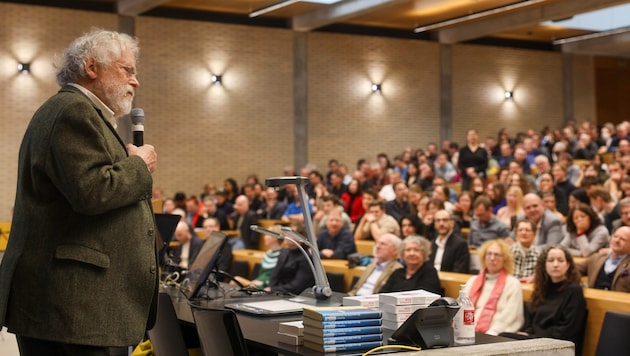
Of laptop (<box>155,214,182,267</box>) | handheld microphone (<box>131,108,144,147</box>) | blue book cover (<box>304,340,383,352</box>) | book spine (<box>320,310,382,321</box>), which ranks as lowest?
blue book cover (<box>304,340,383,352</box>)

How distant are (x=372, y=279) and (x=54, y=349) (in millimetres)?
4224

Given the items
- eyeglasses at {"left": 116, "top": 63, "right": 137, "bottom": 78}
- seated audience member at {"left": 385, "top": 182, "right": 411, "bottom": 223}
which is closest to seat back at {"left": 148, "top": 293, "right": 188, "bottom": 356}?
eyeglasses at {"left": 116, "top": 63, "right": 137, "bottom": 78}

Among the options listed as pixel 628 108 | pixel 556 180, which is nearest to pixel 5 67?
pixel 556 180

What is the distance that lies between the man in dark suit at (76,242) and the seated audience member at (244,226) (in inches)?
313

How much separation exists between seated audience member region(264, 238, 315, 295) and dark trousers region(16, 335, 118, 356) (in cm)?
475

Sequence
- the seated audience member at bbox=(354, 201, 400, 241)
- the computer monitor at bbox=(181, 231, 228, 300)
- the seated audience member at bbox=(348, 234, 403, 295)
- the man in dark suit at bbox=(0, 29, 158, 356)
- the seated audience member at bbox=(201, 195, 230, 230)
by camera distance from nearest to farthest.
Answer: the man in dark suit at bbox=(0, 29, 158, 356) < the computer monitor at bbox=(181, 231, 228, 300) < the seated audience member at bbox=(348, 234, 403, 295) < the seated audience member at bbox=(354, 201, 400, 241) < the seated audience member at bbox=(201, 195, 230, 230)

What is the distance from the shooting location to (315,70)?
1656cm

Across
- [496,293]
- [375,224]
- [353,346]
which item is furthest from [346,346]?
[375,224]

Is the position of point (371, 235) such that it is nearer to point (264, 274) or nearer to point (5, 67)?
point (264, 274)

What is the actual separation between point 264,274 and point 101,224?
5635mm

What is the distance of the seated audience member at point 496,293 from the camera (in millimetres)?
5273

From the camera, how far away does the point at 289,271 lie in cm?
717

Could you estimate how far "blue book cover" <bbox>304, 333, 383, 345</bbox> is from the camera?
106 inches

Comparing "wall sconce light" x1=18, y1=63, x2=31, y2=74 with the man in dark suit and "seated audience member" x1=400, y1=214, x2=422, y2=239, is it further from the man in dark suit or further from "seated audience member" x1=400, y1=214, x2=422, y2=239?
the man in dark suit
